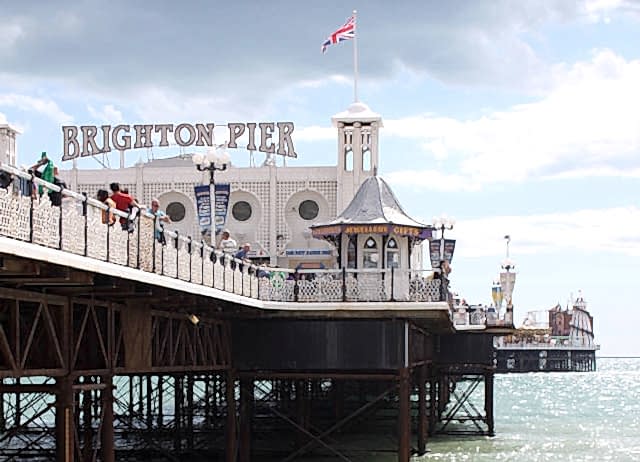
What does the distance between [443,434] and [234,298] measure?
30442mm

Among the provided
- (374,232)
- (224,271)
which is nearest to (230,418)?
(374,232)

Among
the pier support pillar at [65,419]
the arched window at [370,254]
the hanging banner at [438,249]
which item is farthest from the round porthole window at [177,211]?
the pier support pillar at [65,419]

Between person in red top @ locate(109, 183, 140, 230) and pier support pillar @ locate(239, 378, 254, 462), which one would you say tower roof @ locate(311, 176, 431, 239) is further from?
person in red top @ locate(109, 183, 140, 230)

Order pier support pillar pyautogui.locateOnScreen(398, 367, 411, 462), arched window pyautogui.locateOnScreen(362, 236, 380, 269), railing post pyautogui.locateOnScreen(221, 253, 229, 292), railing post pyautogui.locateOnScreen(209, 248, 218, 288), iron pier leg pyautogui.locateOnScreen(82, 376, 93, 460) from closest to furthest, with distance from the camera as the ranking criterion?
1. iron pier leg pyautogui.locateOnScreen(82, 376, 93, 460)
2. railing post pyautogui.locateOnScreen(209, 248, 218, 288)
3. railing post pyautogui.locateOnScreen(221, 253, 229, 292)
4. pier support pillar pyautogui.locateOnScreen(398, 367, 411, 462)
5. arched window pyautogui.locateOnScreen(362, 236, 380, 269)

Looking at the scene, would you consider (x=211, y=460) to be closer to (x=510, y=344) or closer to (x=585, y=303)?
(x=510, y=344)

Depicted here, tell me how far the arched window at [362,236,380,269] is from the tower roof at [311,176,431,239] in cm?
62

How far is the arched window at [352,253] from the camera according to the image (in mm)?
37250

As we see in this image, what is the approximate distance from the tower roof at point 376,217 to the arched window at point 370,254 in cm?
62

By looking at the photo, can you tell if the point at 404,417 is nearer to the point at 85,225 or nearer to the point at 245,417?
the point at 245,417

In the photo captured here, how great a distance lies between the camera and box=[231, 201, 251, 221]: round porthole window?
6669 cm

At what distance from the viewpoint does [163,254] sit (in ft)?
→ 77.0

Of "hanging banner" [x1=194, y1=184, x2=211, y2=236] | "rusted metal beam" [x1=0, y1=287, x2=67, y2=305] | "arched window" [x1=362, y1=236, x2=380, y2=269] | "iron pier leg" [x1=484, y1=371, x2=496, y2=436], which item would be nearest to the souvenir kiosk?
"arched window" [x1=362, y1=236, x2=380, y2=269]

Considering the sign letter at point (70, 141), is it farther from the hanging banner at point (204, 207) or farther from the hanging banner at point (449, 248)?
the hanging banner at point (204, 207)

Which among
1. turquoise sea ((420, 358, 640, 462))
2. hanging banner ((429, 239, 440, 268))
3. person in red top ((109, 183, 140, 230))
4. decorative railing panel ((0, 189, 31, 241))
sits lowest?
turquoise sea ((420, 358, 640, 462))
